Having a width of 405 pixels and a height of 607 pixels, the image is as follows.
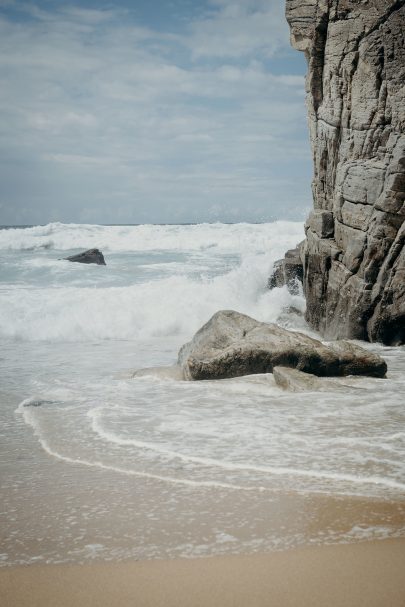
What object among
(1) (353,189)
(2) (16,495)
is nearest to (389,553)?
(2) (16,495)

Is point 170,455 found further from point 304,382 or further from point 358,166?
point 358,166

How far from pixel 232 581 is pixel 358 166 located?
32.7 ft

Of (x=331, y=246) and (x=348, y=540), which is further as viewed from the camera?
(x=331, y=246)

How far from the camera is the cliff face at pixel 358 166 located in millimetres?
11000

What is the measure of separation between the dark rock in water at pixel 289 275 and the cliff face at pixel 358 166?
315 centimetres

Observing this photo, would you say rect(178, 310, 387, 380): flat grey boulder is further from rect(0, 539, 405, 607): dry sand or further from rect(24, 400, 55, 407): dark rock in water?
rect(0, 539, 405, 607): dry sand

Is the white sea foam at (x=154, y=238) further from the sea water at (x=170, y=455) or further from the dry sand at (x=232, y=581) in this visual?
the dry sand at (x=232, y=581)

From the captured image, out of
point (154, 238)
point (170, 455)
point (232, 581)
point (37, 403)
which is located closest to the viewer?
point (232, 581)

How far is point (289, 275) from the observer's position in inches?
645

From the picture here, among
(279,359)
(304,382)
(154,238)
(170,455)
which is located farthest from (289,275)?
(154,238)

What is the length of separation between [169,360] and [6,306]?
6.70m

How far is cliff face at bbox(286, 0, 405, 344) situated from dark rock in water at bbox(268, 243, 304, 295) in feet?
10.3

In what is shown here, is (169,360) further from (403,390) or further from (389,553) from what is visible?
(389,553)

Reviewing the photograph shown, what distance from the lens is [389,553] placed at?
3.35 metres
